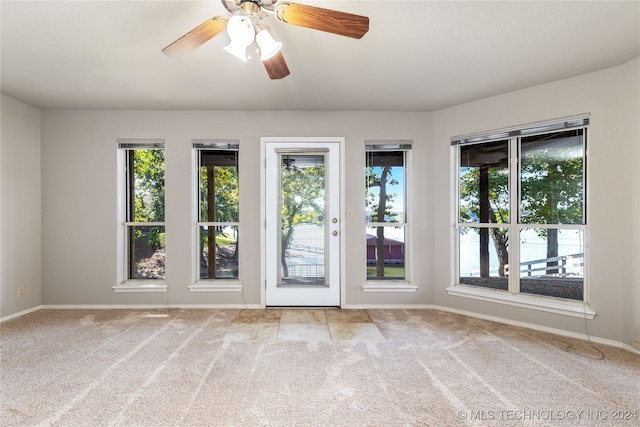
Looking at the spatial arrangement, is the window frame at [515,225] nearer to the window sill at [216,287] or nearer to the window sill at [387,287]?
the window sill at [387,287]

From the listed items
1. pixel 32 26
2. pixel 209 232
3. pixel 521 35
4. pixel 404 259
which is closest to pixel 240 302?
pixel 209 232

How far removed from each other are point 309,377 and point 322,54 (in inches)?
94.4

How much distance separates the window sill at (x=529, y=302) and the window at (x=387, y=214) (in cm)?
69

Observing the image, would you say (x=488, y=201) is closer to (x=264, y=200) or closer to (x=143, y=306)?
(x=264, y=200)

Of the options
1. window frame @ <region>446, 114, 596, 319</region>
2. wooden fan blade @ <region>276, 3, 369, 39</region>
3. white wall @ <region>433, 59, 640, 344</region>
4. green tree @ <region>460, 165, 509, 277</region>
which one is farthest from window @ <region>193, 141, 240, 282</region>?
white wall @ <region>433, 59, 640, 344</region>

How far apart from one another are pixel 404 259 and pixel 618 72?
260cm

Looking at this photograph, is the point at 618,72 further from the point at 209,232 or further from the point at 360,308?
the point at 209,232

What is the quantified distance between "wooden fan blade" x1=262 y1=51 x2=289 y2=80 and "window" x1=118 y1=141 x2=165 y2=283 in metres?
2.26

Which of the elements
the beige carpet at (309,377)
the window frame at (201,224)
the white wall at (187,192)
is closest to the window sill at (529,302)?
the white wall at (187,192)

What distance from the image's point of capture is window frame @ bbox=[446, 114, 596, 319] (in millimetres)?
2715

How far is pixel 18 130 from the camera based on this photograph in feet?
10.6

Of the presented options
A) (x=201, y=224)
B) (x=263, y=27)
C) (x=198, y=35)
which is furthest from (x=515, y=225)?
(x=201, y=224)

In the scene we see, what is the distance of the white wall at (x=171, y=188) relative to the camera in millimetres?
3482

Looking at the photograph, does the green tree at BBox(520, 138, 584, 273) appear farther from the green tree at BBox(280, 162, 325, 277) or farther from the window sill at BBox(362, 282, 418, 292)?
the green tree at BBox(280, 162, 325, 277)
